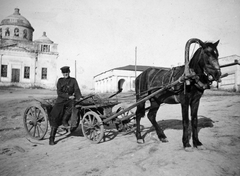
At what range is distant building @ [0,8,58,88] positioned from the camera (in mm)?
28703

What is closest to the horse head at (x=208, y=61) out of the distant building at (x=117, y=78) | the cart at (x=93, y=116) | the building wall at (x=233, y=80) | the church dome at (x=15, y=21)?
the cart at (x=93, y=116)

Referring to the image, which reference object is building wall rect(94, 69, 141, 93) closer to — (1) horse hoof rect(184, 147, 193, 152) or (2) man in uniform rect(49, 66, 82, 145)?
(2) man in uniform rect(49, 66, 82, 145)

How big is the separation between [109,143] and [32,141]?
8.39ft

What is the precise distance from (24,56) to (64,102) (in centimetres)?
2758

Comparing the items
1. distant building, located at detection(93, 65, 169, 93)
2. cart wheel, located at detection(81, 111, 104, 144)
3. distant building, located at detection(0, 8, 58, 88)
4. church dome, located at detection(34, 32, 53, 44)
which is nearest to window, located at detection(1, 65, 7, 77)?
distant building, located at detection(0, 8, 58, 88)

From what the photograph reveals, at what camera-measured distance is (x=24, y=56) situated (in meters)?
29.6

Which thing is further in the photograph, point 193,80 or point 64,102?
point 64,102

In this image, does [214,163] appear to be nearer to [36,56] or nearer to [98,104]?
[98,104]

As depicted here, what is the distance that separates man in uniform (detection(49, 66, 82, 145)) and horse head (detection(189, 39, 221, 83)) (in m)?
3.37

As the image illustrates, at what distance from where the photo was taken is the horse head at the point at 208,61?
12.2 feet

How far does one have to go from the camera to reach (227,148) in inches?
157

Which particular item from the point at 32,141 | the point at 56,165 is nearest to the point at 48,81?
the point at 32,141

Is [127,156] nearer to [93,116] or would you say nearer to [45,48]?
[93,116]

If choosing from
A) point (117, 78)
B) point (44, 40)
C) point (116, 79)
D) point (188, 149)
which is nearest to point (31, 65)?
point (44, 40)
